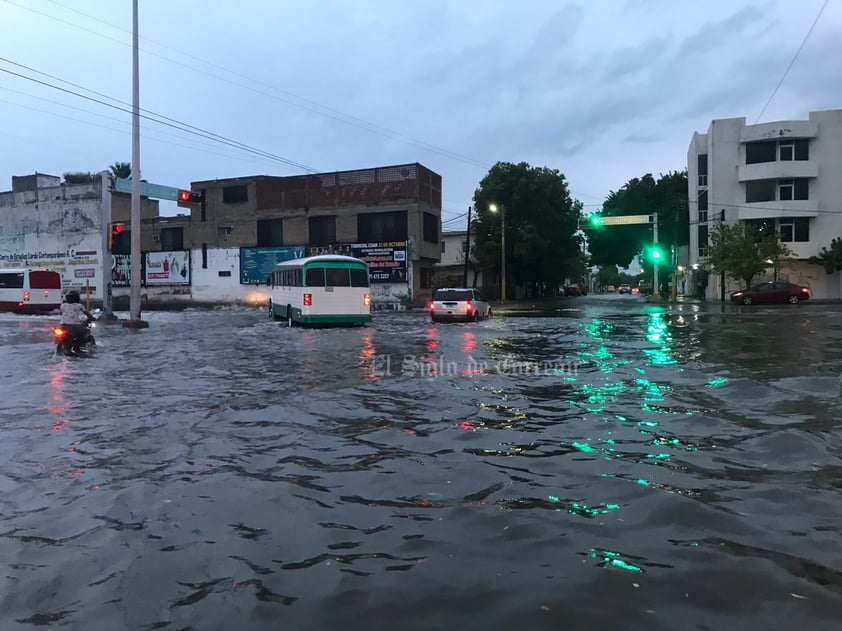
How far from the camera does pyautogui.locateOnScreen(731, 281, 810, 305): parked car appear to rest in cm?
3984

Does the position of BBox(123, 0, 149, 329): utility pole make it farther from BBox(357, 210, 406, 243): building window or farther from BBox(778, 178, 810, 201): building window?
BBox(778, 178, 810, 201): building window

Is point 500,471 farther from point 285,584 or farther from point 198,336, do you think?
point 198,336

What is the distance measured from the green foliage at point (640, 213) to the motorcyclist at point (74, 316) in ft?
190

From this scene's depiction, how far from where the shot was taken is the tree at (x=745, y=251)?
141 ft

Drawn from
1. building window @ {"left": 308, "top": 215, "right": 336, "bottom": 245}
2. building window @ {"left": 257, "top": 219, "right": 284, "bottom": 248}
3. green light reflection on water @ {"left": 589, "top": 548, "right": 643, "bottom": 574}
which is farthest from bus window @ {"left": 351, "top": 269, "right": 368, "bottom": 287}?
building window @ {"left": 257, "top": 219, "right": 284, "bottom": 248}

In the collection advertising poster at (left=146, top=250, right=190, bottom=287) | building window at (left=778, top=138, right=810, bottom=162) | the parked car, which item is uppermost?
building window at (left=778, top=138, right=810, bottom=162)

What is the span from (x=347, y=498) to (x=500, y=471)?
53.8 inches

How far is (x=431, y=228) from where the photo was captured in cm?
4484

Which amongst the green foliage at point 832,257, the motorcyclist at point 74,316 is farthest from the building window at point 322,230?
the green foliage at point 832,257

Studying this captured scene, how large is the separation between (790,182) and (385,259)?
3070 cm

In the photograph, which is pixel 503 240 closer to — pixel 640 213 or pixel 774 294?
pixel 774 294

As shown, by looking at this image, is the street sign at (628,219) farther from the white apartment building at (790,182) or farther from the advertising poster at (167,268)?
the advertising poster at (167,268)

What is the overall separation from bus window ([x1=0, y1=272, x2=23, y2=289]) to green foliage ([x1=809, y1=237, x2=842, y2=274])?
166 ft

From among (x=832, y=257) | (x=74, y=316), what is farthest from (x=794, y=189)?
(x=74, y=316)
